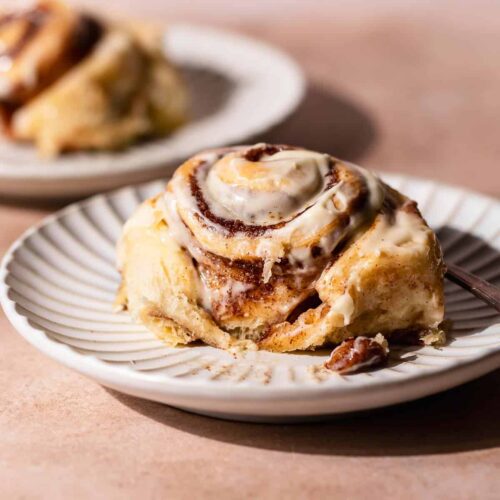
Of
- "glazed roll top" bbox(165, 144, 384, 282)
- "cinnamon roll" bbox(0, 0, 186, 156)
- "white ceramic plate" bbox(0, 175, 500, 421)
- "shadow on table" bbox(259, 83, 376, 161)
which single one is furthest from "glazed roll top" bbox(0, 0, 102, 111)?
"glazed roll top" bbox(165, 144, 384, 282)

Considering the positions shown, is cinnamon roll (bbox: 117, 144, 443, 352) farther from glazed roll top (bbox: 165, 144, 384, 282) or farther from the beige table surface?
the beige table surface

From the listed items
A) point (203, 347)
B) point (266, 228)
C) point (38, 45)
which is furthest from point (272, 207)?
point (38, 45)

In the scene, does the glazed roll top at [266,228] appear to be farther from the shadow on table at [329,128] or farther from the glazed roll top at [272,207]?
the shadow on table at [329,128]

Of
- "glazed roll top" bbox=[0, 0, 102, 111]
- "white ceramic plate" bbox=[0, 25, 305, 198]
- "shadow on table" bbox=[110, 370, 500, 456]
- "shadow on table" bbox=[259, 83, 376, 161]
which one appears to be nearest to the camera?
"shadow on table" bbox=[110, 370, 500, 456]

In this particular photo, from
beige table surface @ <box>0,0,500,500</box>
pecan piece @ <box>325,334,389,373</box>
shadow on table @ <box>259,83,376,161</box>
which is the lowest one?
shadow on table @ <box>259,83,376,161</box>

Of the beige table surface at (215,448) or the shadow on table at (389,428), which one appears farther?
the shadow on table at (389,428)

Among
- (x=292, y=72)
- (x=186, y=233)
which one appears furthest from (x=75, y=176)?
(x=292, y=72)

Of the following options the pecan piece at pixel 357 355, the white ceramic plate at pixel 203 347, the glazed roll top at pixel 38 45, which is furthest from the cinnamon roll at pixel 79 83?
the pecan piece at pixel 357 355
